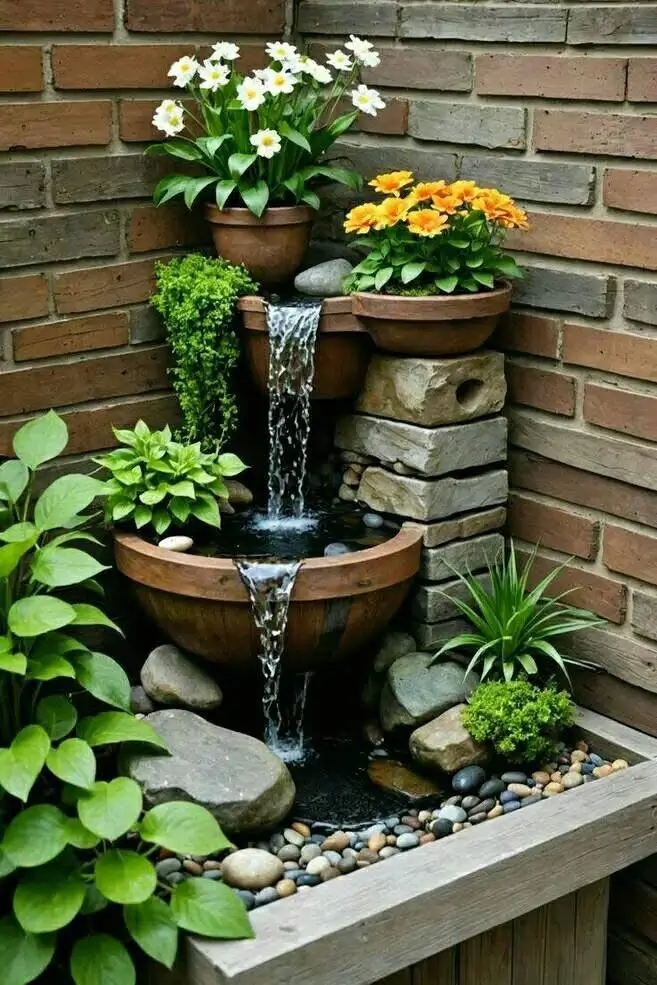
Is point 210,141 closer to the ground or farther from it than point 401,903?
farther from it

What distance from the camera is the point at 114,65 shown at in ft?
11.4

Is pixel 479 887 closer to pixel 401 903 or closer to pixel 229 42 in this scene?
pixel 401 903

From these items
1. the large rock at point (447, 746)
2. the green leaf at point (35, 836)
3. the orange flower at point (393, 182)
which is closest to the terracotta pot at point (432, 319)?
the orange flower at point (393, 182)

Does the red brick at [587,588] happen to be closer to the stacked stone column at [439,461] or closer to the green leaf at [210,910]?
the stacked stone column at [439,461]

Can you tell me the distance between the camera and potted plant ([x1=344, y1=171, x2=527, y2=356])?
3.32 m

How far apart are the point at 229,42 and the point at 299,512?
1.30 metres

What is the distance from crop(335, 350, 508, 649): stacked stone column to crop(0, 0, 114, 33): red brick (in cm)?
110

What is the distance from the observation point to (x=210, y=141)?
11.5ft

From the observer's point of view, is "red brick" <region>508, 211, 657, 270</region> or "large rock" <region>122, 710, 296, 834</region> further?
"red brick" <region>508, 211, 657, 270</region>

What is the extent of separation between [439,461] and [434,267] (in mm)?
483

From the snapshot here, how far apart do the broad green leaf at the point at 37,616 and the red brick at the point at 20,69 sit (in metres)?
1.28

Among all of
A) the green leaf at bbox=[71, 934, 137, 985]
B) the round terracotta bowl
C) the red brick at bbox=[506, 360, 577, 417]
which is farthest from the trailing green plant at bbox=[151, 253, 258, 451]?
the green leaf at bbox=[71, 934, 137, 985]

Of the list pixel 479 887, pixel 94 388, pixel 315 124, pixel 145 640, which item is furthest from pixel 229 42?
pixel 479 887

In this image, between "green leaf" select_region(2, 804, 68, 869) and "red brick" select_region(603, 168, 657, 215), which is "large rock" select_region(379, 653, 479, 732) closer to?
"green leaf" select_region(2, 804, 68, 869)
